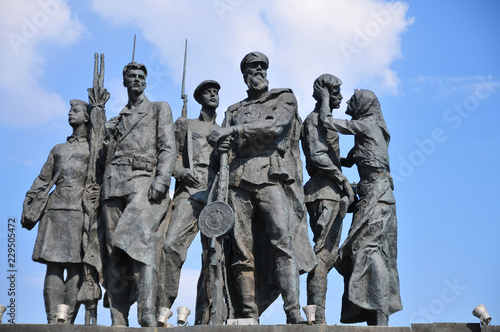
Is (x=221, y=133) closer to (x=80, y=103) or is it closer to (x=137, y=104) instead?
(x=137, y=104)

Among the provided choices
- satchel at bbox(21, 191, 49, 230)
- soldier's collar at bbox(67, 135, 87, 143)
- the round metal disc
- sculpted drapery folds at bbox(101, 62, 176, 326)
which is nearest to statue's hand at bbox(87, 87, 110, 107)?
soldier's collar at bbox(67, 135, 87, 143)

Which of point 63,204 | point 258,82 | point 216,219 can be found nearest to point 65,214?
point 63,204

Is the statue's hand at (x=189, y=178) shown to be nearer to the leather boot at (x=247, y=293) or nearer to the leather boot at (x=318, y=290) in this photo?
the leather boot at (x=247, y=293)

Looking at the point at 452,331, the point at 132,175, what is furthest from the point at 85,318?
the point at 452,331

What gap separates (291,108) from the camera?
1248cm

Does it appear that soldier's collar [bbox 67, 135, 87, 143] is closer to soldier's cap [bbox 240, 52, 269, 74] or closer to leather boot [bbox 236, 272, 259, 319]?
soldier's cap [bbox 240, 52, 269, 74]

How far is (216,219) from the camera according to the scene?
37.9ft

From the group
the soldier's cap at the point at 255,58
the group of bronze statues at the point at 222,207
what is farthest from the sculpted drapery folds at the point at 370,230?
the soldier's cap at the point at 255,58

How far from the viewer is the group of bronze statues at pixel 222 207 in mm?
11961

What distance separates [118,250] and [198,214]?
131 centimetres

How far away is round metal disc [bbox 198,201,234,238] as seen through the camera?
11.5 m

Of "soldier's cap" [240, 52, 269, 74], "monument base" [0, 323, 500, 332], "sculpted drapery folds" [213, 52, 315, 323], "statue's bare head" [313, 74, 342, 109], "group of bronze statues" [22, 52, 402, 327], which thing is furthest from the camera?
"statue's bare head" [313, 74, 342, 109]

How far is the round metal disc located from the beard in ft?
6.75

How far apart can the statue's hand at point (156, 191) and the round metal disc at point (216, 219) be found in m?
1.11
